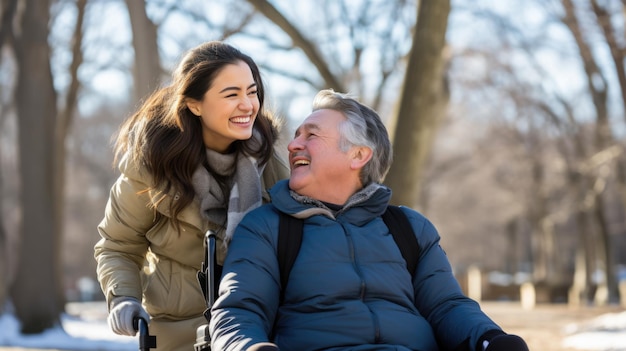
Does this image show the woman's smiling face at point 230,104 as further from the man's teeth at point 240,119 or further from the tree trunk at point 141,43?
the tree trunk at point 141,43

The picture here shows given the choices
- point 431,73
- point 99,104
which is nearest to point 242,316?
point 431,73

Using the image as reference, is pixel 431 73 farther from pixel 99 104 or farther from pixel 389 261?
pixel 99 104

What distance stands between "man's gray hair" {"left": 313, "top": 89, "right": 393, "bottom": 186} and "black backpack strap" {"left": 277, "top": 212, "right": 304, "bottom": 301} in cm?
41

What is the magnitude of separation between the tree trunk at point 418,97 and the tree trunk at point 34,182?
825 cm

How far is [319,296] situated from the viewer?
12.5 ft

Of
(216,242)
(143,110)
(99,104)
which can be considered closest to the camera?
(216,242)

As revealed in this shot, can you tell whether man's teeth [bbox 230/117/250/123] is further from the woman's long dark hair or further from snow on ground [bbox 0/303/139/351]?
snow on ground [bbox 0/303/139/351]

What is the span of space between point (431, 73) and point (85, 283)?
51.1 meters

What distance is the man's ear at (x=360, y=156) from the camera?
4.15 metres

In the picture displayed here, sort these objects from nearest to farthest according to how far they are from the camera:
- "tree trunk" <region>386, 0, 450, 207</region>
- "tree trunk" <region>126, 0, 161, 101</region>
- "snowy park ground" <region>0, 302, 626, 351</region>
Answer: "tree trunk" <region>386, 0, 450, 207</region> → "tree trunk" <region>126, 0, 161, 101</region> → "snowy park ground" <region>0, 302, 626, 351</region>

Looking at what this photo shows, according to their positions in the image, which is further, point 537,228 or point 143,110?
point 537,228

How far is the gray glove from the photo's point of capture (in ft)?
12.7

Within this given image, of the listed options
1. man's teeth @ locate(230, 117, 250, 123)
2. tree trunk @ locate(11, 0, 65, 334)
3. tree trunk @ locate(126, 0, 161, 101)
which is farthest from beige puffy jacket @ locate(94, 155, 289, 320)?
tree trunk @ locate(11, 0, 65, 334)

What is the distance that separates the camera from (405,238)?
13.4ft
